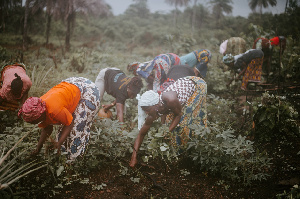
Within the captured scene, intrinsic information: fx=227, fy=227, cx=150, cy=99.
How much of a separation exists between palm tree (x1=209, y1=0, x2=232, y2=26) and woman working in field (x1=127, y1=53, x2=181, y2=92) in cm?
2400

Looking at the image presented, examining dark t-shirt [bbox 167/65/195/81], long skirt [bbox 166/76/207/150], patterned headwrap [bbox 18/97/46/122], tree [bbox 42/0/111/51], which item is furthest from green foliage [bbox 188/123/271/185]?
tree [bbox 42/0/111/51]

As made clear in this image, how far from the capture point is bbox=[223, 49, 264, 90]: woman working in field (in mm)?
5371

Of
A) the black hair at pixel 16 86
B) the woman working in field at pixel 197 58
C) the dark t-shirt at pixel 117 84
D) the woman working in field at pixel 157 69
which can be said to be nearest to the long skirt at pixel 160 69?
the woman working in field at pixel 157 69

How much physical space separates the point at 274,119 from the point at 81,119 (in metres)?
2.80

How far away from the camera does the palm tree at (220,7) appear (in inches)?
1028

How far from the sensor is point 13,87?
300cm

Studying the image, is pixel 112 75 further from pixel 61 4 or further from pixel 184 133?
pixel 61 4

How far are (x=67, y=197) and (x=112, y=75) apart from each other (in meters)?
2.06

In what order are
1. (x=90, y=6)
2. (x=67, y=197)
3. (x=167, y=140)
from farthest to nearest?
1. (x=90, y=6)
2. (x=167, y=140)
3. (x=67, y=197)

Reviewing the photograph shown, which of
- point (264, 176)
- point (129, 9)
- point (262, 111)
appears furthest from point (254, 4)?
point (129, 9)

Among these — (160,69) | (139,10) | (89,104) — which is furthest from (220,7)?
(89,104)

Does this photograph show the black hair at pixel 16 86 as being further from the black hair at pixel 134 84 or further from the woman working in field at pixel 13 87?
the black hair at pixel 134 84

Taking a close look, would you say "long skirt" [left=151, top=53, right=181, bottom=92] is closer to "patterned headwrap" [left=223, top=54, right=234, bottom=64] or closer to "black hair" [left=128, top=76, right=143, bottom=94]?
"black hair" [left=128, top=76, right=143, bottom=94]

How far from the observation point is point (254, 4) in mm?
15773
